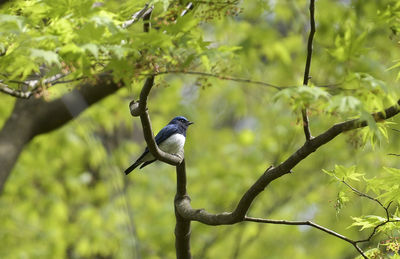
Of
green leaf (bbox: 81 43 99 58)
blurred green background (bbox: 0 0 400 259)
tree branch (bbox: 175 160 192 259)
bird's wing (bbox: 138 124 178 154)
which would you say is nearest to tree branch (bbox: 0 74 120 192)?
bird's wing (bbox: 138 124 178 154)

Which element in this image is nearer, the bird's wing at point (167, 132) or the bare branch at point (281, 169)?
the bare branch at point (281, 169)

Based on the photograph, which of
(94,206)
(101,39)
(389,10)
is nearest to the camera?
(101,39)

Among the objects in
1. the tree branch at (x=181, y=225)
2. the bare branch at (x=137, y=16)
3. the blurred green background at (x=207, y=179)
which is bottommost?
the blurred green background at (x=207, y=179)

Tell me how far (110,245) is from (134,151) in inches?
81.9

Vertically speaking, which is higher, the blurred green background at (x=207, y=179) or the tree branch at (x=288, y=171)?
the tree branch at (x=288, y=171)

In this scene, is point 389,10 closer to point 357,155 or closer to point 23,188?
point 357,155

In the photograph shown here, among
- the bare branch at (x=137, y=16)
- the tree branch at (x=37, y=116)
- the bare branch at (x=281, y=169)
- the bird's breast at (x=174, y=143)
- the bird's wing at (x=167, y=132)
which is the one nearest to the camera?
the bare branch at (x=281, y=169)

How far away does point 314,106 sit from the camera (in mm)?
2846

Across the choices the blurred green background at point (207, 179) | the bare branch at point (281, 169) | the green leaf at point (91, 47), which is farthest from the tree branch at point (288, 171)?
the blurred green background at point (207, 179)

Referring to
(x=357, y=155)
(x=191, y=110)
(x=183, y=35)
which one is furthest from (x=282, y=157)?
(x=183, y=35)

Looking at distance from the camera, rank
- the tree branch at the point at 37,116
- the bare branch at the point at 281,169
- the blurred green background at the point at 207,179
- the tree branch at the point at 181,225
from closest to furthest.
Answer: the bare branch at the point at 281,169, the tree branch at the point at 181,225, the tree branch at the point at 37,116, the blurred green background at the point at 207,179

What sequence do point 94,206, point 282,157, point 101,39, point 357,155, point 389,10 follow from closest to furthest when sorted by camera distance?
point 101,39, point 389,10, point 282,157, point 357,155, point 94,206

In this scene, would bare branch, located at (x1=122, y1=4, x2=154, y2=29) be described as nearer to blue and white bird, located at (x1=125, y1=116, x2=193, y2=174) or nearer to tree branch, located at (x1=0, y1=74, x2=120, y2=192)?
tree branch, located at (x1=0, y1=74, x2=120, y2=192)

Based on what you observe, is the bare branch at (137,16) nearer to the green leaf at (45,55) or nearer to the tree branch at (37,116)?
the green leaf at (45,55)
